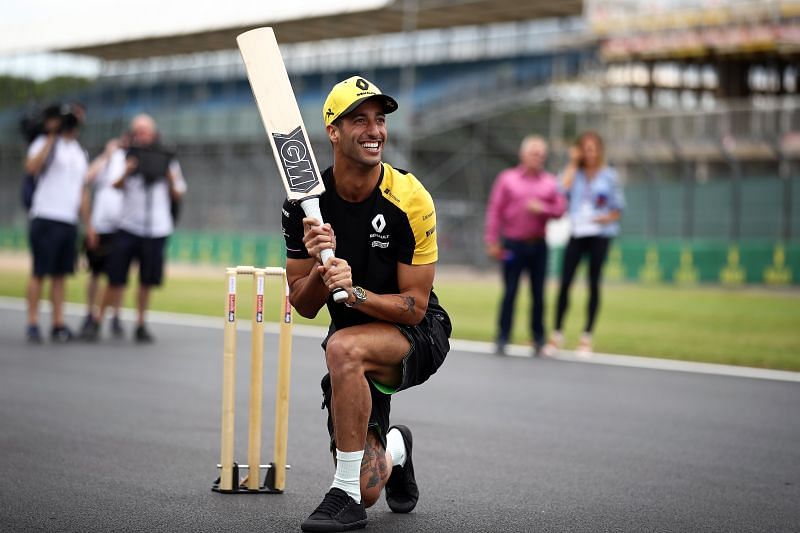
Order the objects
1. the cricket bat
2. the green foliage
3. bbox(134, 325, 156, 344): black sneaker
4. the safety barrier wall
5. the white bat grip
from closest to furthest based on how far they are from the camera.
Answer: the white bat grip → the cricket bat → bbox(134, 325, 156, 344): black sneaker → the safety barrier wall → the green foliage

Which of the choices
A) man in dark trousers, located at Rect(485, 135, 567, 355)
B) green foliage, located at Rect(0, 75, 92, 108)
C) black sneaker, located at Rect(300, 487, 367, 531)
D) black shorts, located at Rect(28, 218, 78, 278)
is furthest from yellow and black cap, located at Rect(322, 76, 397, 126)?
green foliage, located at Rect(0, 75, 92, 108)

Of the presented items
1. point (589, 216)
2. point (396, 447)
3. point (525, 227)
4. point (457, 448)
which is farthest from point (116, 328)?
point (396, 447)

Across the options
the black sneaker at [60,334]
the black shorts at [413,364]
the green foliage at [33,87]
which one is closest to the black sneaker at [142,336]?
the black sneaker at [60,334]

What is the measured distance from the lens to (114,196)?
12.8 m

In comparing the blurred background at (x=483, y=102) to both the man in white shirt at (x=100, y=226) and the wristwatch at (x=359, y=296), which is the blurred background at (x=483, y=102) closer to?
the man in white shirt at (x=100, y=226)

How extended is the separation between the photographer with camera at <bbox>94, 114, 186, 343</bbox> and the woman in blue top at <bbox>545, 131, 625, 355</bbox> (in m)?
4.11

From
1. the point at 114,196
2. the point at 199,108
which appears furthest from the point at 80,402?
the point at 199,108

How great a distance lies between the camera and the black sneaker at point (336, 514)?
475 centimetres

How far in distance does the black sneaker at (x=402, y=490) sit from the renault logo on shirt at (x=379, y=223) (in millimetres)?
1077

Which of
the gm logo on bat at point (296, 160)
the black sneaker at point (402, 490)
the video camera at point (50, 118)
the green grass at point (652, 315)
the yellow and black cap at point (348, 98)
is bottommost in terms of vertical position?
the green grass at point (652, 315)

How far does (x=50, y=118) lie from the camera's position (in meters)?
12.1

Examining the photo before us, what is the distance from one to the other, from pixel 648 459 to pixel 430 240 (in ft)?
8.32

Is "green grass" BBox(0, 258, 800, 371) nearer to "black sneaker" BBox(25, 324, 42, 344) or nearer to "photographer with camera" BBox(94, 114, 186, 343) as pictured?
"photographer with camera" BBox(94, 114, 186, 343)

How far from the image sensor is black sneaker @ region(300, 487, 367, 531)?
475cm
